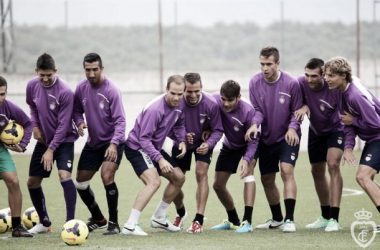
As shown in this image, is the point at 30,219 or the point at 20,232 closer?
the point at 20,232

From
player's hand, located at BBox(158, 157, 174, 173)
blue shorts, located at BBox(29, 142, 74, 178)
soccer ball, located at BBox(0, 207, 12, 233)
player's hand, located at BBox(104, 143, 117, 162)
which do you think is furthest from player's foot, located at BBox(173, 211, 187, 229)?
soccer ball, located at BBox(0, 207, 12, 233)

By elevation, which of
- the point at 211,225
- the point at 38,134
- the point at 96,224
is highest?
the point at 38,134

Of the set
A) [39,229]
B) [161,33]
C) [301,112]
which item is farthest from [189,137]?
[161,33]

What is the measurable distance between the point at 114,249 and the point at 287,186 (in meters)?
2.84

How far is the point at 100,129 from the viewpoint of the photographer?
10.5 m

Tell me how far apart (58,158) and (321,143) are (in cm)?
380

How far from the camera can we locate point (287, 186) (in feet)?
34.2

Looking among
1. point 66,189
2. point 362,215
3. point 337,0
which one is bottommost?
point 362,215

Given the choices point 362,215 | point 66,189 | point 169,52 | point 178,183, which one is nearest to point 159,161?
point 178,183

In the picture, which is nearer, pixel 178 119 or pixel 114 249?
pixel 114 249

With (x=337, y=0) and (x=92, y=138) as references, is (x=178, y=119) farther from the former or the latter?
(x=337, y=0)

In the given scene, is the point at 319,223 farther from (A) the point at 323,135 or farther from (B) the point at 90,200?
(B) the point at 90,200

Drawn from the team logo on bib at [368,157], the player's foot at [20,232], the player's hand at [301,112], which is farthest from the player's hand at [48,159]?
the team logo on bib at [368,157]

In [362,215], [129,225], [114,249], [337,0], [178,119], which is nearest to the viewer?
[114,249]
